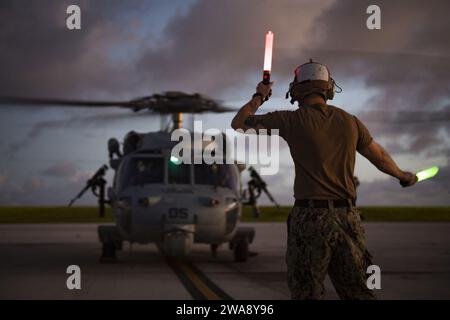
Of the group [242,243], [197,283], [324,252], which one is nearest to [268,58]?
[324,252]

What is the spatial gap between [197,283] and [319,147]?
6458mm

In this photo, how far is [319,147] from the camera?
395 cm

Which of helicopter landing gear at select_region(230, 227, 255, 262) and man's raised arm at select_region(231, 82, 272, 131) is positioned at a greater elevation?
man's raised arm at select_region(231, 82, 272, 131)

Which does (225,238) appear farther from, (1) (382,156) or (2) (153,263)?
(1) (382,156)

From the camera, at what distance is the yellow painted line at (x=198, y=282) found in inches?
343

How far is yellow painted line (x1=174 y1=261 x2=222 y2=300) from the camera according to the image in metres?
8.71

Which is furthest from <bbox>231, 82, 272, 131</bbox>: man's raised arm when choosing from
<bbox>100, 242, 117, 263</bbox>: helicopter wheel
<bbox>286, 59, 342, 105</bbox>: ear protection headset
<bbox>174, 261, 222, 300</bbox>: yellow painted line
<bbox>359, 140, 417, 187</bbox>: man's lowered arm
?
<bbox>100, 242, 117, 263</bbox>: helicopter wheel

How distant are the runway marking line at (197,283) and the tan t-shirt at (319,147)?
476 cm

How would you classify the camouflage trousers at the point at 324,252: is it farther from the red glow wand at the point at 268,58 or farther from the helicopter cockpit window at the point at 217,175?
the helicopter cockpit window at the point at 217,175

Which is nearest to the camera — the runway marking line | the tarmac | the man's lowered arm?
the man's lowered arm

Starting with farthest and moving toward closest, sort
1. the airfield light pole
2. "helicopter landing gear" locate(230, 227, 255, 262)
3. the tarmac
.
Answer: the airfield light pole
"helicopter landing gear" locate(230, 227, 255, 262)
the tarmac

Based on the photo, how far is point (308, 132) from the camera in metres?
3.94

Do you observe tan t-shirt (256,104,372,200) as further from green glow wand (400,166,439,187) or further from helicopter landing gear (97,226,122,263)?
helicopter landing gear (97,226,122,263)
